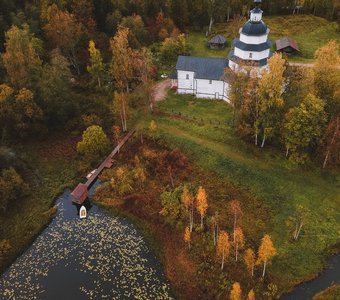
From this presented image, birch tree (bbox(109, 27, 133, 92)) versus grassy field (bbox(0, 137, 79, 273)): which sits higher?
birch tree (bbox(109, 27, 133, 92))

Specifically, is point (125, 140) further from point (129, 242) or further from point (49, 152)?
point (129, 242)

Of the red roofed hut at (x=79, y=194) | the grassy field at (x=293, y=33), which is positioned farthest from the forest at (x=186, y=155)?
Result: the grassy field at (x=293, y=33)

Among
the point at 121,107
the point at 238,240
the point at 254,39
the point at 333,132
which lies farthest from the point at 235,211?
the point at 254,39

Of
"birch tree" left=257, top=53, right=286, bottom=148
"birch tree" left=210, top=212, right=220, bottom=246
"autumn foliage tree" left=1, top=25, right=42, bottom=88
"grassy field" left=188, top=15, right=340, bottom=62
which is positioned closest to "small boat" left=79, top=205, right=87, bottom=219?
"birch tree" left=210, top=212, right=220, bottom=246

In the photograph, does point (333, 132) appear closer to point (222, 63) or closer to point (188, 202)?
point (188, 202)

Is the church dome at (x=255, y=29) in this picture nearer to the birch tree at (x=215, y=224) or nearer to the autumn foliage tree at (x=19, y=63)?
the birch tree at (x=215, y=224)

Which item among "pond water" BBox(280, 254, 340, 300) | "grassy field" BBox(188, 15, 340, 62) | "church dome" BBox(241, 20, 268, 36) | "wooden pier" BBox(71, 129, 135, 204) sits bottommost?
"pond water" BBox(280, 254, 340, 300)

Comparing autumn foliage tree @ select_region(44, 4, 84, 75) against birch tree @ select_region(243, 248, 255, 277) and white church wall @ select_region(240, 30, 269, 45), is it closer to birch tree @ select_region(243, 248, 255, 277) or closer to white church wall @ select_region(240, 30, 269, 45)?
white church wall @ select_region(240, 30, 269, 45)
